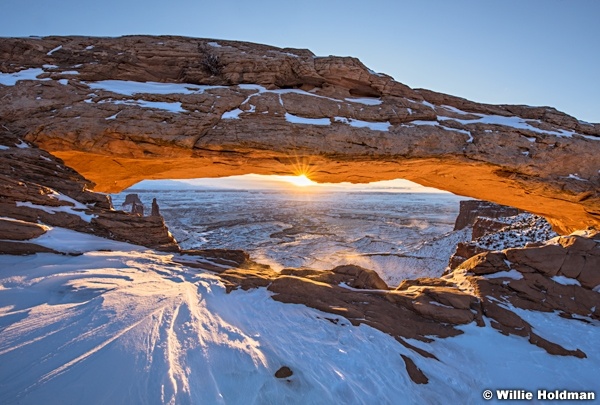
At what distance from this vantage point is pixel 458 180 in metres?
13.5

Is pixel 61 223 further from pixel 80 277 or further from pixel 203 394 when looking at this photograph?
pixel 203 394

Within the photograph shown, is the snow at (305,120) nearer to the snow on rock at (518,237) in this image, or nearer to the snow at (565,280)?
the snow at (565,280)

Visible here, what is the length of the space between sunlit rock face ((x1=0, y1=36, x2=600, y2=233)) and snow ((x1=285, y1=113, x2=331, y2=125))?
0.05m

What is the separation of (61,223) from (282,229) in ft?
118

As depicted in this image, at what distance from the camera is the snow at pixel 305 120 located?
10.6m

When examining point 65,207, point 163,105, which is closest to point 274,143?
point 163,105

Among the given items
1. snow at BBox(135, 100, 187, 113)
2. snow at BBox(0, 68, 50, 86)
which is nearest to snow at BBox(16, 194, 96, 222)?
snow at BBox(135, 100, 187, 113)

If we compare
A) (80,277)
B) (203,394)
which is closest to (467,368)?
(203,394)

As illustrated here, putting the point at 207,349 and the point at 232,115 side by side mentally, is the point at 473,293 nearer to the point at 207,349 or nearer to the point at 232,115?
the point at 207,349

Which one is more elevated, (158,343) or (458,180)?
(458,180)

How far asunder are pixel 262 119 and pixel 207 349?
838cm

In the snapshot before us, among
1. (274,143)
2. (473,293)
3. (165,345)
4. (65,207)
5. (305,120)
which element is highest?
(305,120)

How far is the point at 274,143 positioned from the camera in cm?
1021

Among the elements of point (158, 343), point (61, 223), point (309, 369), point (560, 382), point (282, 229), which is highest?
point (61, 223)
